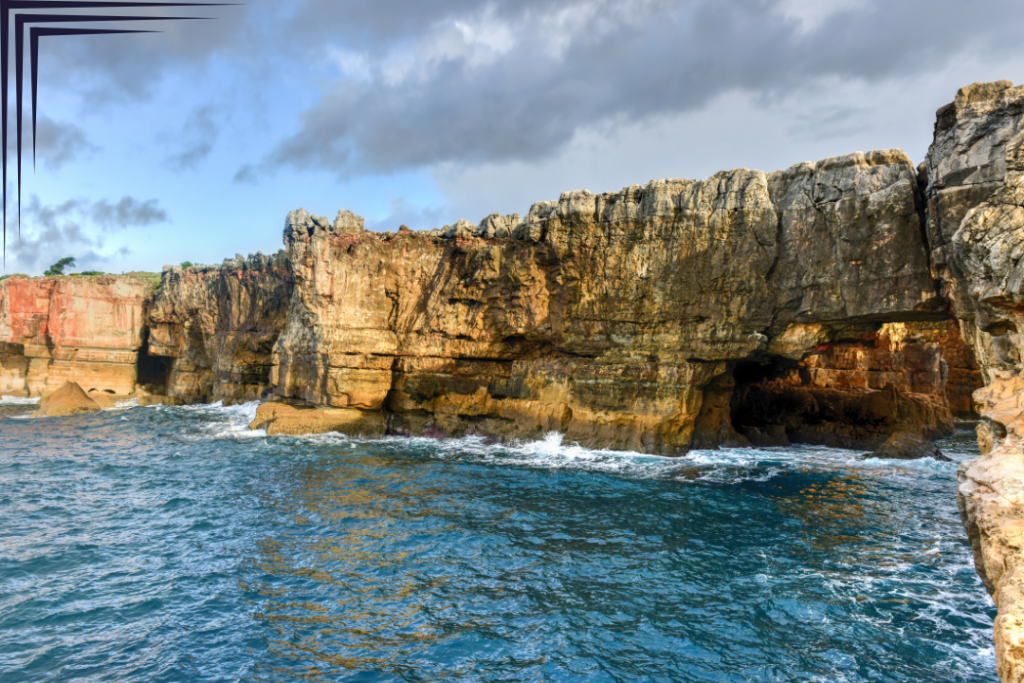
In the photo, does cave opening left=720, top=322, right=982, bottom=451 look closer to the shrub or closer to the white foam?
the white foam

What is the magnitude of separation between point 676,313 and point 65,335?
5237 cm

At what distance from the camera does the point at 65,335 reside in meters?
49.2

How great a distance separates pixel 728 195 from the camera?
2505 cm

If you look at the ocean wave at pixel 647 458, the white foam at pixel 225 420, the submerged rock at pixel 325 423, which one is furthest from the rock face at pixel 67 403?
the submerged rock at pixel 325 423

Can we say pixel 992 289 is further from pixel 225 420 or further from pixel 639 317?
pixel 225 420

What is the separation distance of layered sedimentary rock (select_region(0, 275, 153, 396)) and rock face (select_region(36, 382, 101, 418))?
5348 mm

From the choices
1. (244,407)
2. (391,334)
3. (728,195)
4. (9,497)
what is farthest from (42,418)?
(728,195)

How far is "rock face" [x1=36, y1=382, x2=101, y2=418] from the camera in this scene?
134 ft

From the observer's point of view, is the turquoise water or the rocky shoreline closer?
the turquoise water

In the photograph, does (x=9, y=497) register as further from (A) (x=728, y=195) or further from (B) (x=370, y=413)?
(A) (x=728, y=195)

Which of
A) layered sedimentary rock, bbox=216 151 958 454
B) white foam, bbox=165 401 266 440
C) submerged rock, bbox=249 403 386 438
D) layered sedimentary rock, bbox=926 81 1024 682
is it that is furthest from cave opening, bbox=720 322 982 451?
white foam, bbox=165 401 266 440

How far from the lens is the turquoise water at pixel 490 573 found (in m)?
10.6

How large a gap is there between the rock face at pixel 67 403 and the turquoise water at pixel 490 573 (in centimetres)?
1960

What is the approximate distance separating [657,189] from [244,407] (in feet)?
118
